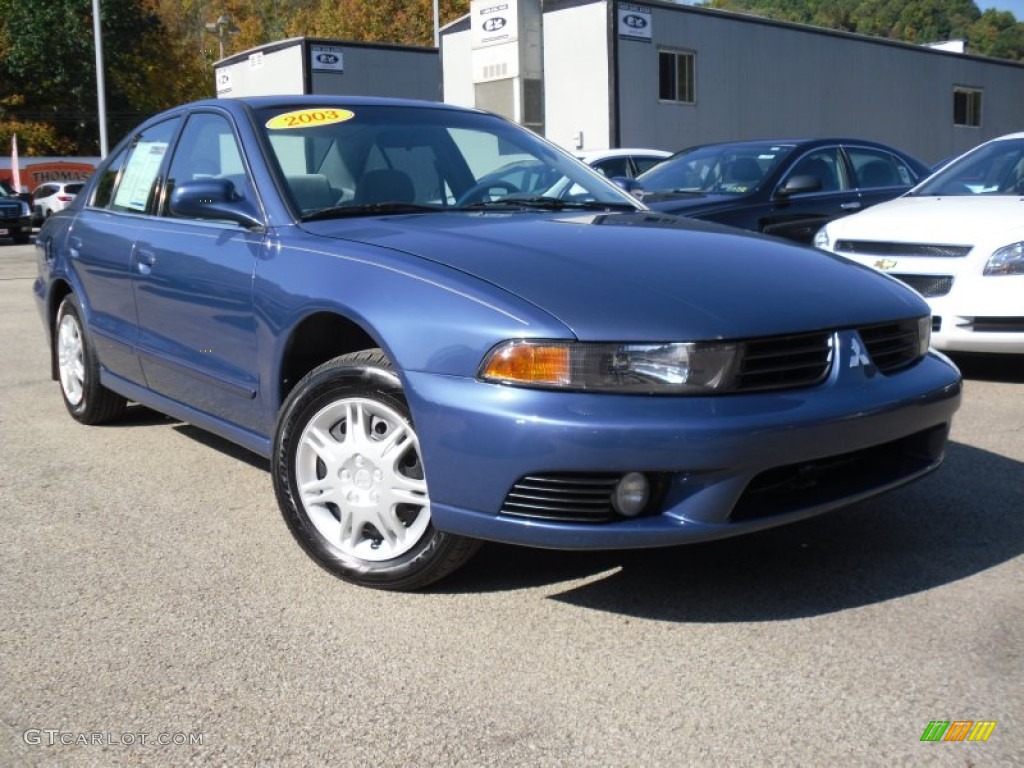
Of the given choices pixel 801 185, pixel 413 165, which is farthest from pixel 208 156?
pixel 801 185

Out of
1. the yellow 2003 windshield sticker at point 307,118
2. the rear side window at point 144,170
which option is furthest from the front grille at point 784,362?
the rear side window at point 144,170

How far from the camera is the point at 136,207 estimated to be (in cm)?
504

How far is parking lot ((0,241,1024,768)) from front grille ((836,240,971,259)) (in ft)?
7.77

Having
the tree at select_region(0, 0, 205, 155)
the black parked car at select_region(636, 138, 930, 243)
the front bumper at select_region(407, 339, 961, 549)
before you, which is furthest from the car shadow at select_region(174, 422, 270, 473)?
the tree at select_region(0, 0, 205, 155)

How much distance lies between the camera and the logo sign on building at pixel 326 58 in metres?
29.2

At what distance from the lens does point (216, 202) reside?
13.3 feet

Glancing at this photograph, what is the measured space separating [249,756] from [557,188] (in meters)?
2.67

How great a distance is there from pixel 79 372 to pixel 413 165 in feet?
7.70

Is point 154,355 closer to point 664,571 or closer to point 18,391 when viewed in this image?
point 664,571

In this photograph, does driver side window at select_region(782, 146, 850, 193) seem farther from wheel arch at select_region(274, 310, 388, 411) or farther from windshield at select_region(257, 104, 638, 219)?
wheel arch at select_region(274, 310, 388, 411)

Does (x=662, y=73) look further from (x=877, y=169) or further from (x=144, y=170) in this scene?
(x=144, y=170)

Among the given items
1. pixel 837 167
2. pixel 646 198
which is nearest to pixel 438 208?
pixel 646 198

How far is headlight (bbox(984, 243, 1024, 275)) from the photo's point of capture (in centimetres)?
624

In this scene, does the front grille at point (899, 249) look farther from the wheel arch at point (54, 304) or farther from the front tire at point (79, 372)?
the wheel arch at point (54, 304)
